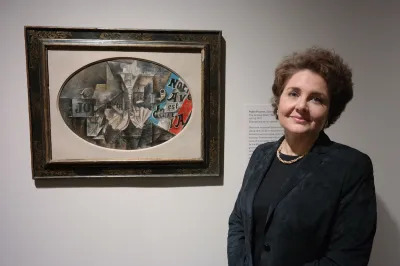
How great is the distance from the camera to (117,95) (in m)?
1.20

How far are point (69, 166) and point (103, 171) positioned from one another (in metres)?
0.15

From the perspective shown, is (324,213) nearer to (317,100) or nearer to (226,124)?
(317,100)

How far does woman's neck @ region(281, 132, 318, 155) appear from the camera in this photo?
2.94ft

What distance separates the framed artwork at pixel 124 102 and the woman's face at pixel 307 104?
1.37ft

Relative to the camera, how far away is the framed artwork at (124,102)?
1.17 metres

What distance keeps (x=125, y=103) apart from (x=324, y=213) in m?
0.89

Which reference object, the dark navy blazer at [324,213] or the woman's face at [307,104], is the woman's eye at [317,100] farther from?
the dark navy blazer at [324,213]

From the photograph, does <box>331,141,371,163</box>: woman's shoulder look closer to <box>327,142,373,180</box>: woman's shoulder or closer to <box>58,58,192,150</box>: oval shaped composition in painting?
<box>327,142,373,180</box>: woman's shoulder

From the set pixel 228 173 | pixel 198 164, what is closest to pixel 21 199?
pixel 198 164

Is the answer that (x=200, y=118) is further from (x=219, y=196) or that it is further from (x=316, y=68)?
(x=316, y=68)

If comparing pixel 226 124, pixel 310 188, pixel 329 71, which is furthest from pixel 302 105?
pixel 226 124

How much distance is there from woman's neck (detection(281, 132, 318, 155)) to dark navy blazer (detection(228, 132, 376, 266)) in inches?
1.3

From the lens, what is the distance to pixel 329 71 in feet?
2.78

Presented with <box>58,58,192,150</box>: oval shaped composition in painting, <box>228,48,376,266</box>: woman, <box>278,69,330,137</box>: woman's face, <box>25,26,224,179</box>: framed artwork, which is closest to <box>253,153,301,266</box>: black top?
<box>228,48,376,266</box>: woman
